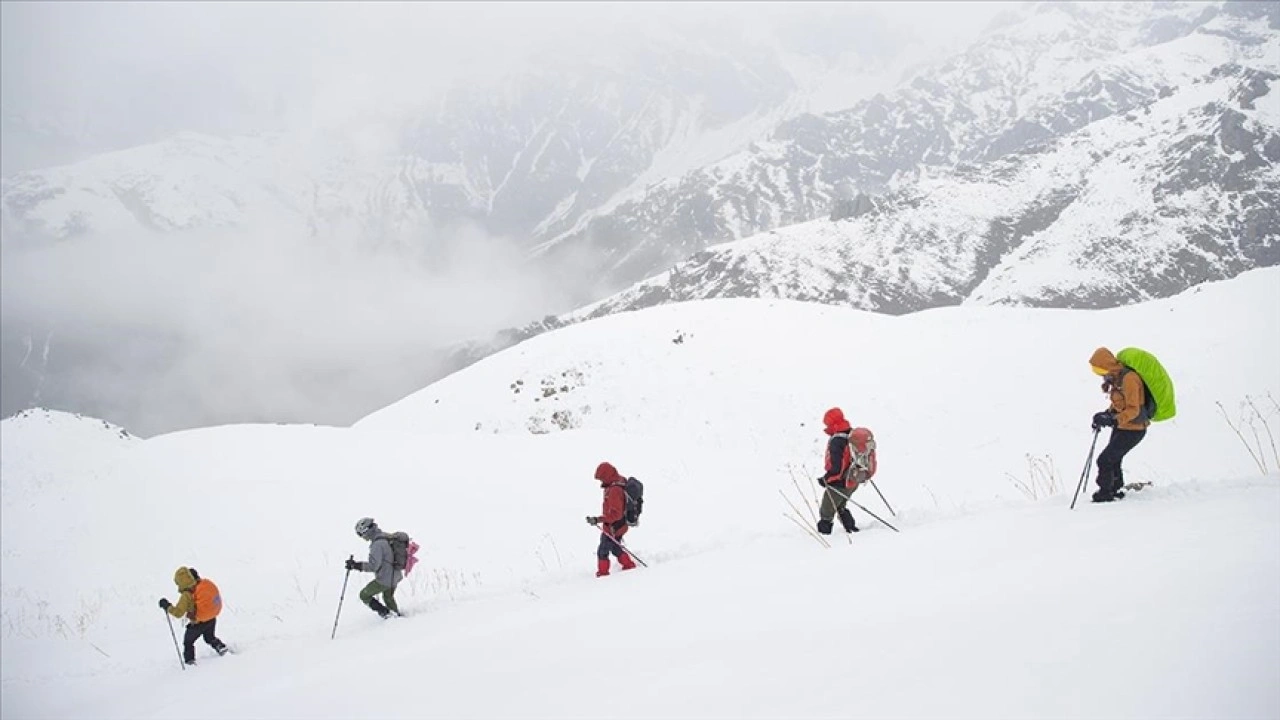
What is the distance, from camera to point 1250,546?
482 cm

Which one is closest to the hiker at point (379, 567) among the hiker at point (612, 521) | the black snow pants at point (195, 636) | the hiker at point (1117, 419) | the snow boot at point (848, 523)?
the black snow pants at point (195, 636)

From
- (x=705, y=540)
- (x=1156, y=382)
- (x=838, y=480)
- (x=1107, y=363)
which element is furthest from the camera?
(x=705, y=540)

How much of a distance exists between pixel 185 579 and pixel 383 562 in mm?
3326

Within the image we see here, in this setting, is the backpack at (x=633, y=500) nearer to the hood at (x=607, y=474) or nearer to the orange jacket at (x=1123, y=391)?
the hood at (x=607, y=474)

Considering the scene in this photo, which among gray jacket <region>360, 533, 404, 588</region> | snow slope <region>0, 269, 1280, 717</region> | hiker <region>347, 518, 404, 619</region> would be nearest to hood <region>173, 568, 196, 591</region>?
snow slope <region>0, 269, 1280, 717</region>

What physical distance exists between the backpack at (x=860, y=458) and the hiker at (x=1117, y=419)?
257 cm

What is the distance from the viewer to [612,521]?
396 inches

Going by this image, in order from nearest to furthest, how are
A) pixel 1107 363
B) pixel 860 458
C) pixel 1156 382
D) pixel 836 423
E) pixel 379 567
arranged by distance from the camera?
pixel 1156 382 < pixel 1107 363 < pixel 860 458 < pixel 836 423 < pixel 379 567

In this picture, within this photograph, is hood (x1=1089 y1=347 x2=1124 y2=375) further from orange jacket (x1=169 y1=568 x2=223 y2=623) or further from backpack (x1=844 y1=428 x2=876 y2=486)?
orange jacket (x1=169 y1=568 x2=223 y2=623)

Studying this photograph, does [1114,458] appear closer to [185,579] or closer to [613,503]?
[613,503]

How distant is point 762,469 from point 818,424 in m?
4.03

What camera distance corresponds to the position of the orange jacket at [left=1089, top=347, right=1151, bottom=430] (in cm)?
750

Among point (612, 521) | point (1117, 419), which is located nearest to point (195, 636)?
point (612, 521)

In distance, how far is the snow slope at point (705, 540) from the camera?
14.0 feet
